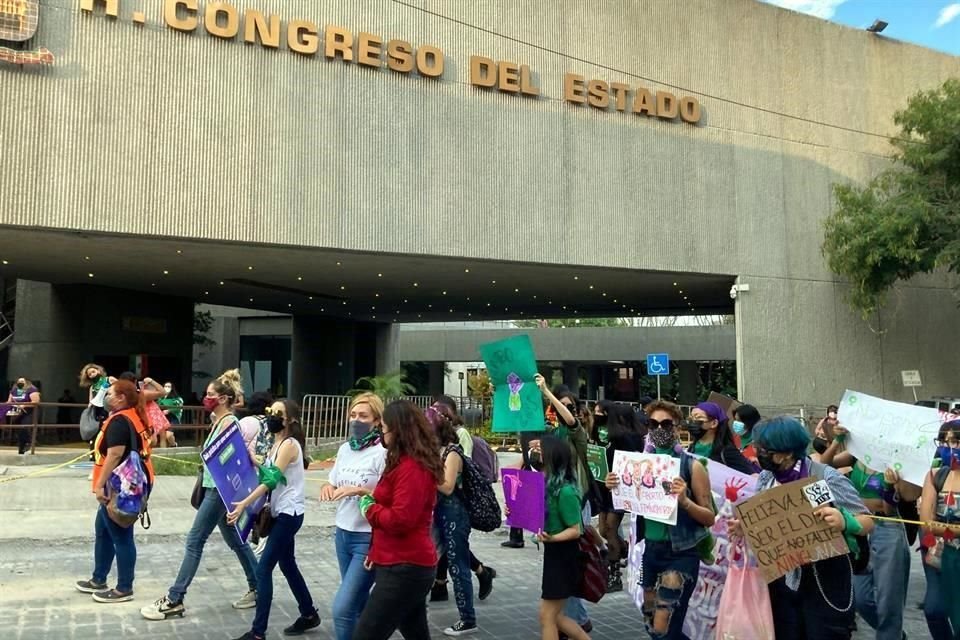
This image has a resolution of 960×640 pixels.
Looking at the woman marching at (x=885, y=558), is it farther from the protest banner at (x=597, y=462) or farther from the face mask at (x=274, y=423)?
the face mask at (x=274, y=423)

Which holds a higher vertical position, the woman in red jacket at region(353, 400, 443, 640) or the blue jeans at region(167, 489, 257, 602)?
the woman in red jacket at region(353, 400, 443, 640)

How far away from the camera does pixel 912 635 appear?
5910 millimetres

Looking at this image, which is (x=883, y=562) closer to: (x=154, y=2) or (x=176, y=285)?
(x=154, y=2)

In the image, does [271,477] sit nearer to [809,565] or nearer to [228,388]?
[228,388]

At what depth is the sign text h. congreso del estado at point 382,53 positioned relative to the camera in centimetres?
1636

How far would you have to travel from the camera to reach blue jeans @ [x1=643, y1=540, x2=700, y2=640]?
434cm

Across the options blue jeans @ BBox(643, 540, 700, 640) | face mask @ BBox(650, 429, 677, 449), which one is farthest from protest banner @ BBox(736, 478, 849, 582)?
face mask @ BBox(650, 429, 677, 449)

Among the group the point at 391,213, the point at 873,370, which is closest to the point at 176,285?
the point at 391,213

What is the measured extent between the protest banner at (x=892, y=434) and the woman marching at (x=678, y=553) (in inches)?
57.8

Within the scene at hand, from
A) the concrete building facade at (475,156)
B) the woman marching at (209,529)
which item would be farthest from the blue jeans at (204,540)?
the concrete building facade at (475,156)

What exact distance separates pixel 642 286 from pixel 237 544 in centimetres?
2014

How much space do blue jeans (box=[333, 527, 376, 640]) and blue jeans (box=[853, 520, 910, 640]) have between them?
132 inches

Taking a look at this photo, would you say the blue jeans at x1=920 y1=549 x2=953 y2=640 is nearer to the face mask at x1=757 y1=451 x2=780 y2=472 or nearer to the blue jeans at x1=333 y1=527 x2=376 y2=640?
the face mask at x1=757 y1=451 x2=780 y2=472

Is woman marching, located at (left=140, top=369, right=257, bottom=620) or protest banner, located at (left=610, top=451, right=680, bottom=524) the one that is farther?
woman marching, located at (left=140, top=369, right=257, bottom=620)
